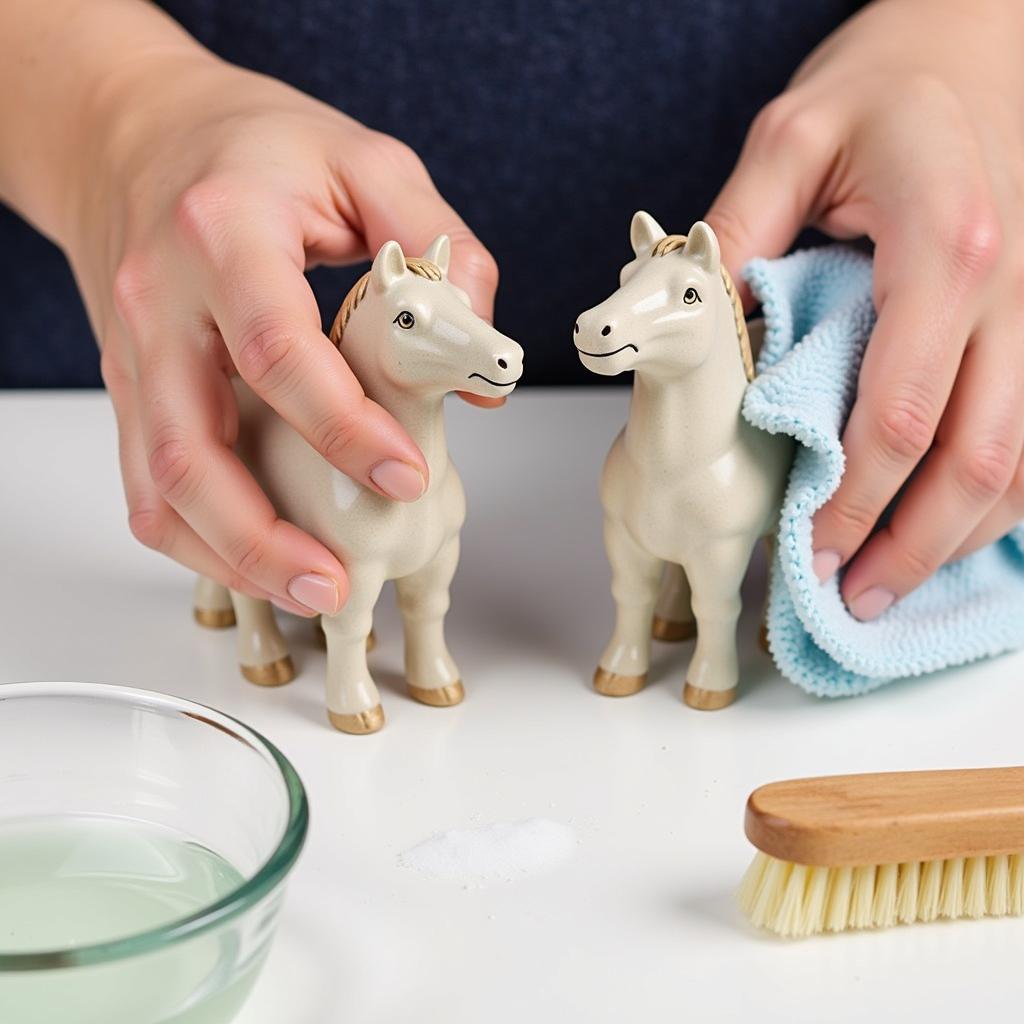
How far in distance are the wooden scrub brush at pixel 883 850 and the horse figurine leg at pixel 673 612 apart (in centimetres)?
28

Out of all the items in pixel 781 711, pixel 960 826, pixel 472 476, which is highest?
pixel 960 826

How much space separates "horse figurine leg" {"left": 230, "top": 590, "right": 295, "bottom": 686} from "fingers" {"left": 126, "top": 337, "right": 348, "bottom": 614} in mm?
62

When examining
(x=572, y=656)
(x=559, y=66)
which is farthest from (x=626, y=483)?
(x=559, y=66)

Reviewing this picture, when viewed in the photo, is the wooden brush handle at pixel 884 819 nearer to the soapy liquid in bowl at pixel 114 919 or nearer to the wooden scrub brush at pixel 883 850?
the wooden scrub brush at pixel 883 850

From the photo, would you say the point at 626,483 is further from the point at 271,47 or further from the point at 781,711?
the point at 271,47

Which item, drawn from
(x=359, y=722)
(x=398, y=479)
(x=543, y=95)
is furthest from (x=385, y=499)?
(x=543, y=95)

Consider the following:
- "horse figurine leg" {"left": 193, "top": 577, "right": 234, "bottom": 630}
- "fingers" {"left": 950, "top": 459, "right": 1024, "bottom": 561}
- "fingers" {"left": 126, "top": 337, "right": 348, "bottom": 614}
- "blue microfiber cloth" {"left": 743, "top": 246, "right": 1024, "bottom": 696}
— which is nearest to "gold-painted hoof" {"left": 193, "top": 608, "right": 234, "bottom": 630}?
"horse figurine leg" {"left": 193, "top": 577, "right": 234, "bottom": 630}

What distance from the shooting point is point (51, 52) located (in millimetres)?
994

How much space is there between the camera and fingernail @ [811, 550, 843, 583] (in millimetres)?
826

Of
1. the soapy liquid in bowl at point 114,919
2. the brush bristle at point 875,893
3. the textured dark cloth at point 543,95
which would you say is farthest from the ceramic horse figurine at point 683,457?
the textured dark cloth at point 543,95

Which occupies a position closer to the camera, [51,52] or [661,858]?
[661,858]

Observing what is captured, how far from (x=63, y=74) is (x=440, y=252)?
38 centimetres

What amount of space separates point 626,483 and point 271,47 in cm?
56

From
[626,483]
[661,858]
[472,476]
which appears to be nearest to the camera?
[661,858]
